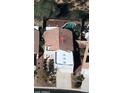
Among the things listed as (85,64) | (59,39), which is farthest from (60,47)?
(85,64)

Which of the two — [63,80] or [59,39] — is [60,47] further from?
[63,80]

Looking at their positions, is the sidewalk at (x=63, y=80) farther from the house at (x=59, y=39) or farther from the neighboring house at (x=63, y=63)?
the house at (x=59, y=39)

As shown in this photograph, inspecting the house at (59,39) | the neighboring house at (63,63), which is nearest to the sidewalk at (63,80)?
the neighboring house at (63,63)

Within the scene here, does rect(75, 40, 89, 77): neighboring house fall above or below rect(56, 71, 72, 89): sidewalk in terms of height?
above

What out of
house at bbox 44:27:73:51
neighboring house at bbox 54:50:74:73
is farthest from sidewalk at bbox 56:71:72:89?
house at bbox 44:27:73:51

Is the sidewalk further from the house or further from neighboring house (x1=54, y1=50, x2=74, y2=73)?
the house

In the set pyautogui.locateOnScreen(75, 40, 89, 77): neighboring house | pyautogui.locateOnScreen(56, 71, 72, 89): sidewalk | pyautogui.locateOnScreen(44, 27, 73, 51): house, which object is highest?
pyautogui.locateOnScreen(44, 27, 73, 51): house

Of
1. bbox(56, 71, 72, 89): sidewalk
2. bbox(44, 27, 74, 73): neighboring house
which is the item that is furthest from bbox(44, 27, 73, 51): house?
bbox(56, 71, 72, 89): sidewalk

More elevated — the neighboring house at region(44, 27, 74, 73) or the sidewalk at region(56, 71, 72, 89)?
the neighboring house at region(44, 27, 74, 73)
